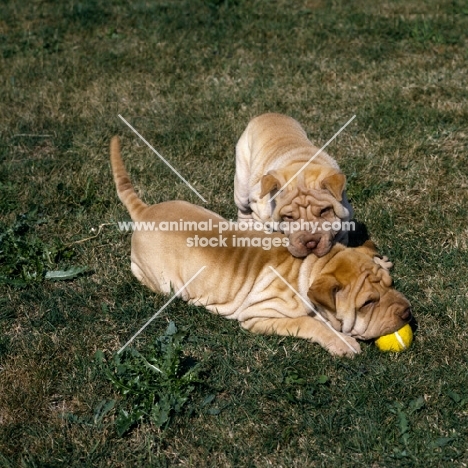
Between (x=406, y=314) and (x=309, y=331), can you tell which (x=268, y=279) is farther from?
(x=406, y=314)

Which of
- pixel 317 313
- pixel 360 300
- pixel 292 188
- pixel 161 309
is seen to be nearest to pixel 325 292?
pixel 360 300

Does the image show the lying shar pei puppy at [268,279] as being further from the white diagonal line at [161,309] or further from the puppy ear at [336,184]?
the puppy ear at [336,184]

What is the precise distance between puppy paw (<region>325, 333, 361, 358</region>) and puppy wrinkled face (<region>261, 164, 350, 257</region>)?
23.5 inches

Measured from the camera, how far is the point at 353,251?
4.47 m

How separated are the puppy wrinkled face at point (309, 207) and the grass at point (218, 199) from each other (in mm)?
647

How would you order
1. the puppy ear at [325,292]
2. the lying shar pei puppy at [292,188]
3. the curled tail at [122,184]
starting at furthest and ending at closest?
the curled tail at [122,184] → the lying shar pei puppy at [292,188] → the puppy ear at [325,292]

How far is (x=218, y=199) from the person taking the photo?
241 inches

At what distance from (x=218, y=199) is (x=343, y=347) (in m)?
2.29

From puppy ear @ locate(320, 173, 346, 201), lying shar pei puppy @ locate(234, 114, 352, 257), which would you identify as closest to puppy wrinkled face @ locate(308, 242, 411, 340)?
lying shar pei puppy @ locate(234, 114, 352, 257)

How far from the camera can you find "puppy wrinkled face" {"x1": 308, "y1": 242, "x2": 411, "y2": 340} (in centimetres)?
413

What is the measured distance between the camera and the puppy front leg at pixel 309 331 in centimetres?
426

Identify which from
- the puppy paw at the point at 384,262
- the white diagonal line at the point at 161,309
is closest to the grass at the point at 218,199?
the white diagonal line at the point at 161,309

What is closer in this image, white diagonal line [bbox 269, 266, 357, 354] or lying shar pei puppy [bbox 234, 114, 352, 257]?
white diagonal line [bbox 269, 266, 357, 354]

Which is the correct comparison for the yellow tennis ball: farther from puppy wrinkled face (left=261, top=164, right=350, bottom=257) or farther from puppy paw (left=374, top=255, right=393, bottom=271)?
puppy wrinkled face (left=261, top=164, right=350, bottom=257)
